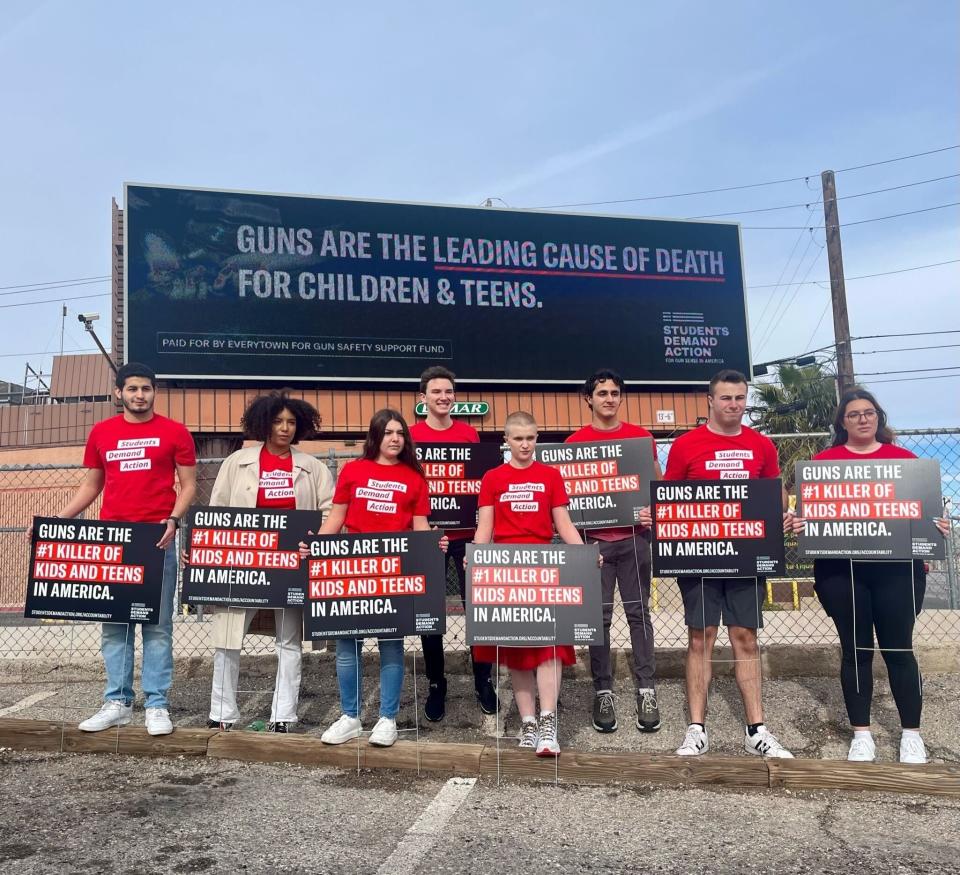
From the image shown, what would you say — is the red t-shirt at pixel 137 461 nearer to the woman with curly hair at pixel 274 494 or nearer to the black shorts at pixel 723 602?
the woman with curly hair at pixel 274 494

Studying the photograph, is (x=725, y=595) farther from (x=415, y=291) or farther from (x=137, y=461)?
(x=415, y=291)

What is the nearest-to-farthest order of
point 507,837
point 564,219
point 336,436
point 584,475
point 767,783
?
1. point 507,837
2. point 767,783
3. point 584,475
4. point 336,436
5. point 564,219

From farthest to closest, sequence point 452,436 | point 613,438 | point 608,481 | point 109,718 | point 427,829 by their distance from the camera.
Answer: point 452,436
point 613,438
point 608,481
point 109,718
point 427,829

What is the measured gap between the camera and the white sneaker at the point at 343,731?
178 inches

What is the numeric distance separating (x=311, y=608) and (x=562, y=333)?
41.1ft

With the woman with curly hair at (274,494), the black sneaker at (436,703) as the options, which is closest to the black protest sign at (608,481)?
the black sneaker at (436,703)

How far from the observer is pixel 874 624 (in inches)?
185

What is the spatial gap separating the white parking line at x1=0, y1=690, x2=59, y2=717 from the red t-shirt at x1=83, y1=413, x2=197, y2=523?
2015 millimetres

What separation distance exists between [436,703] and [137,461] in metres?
2.34

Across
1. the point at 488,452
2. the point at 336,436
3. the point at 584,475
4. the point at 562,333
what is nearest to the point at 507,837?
the point at 584,475

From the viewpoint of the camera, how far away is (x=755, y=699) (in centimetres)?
464

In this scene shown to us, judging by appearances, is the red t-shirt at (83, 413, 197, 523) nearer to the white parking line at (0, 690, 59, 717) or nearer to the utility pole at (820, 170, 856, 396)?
the white parking line at (0, 690, 59, 717)

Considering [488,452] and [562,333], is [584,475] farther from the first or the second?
[562,333]

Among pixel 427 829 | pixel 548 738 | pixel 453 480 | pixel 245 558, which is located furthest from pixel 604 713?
pixel 245 558
